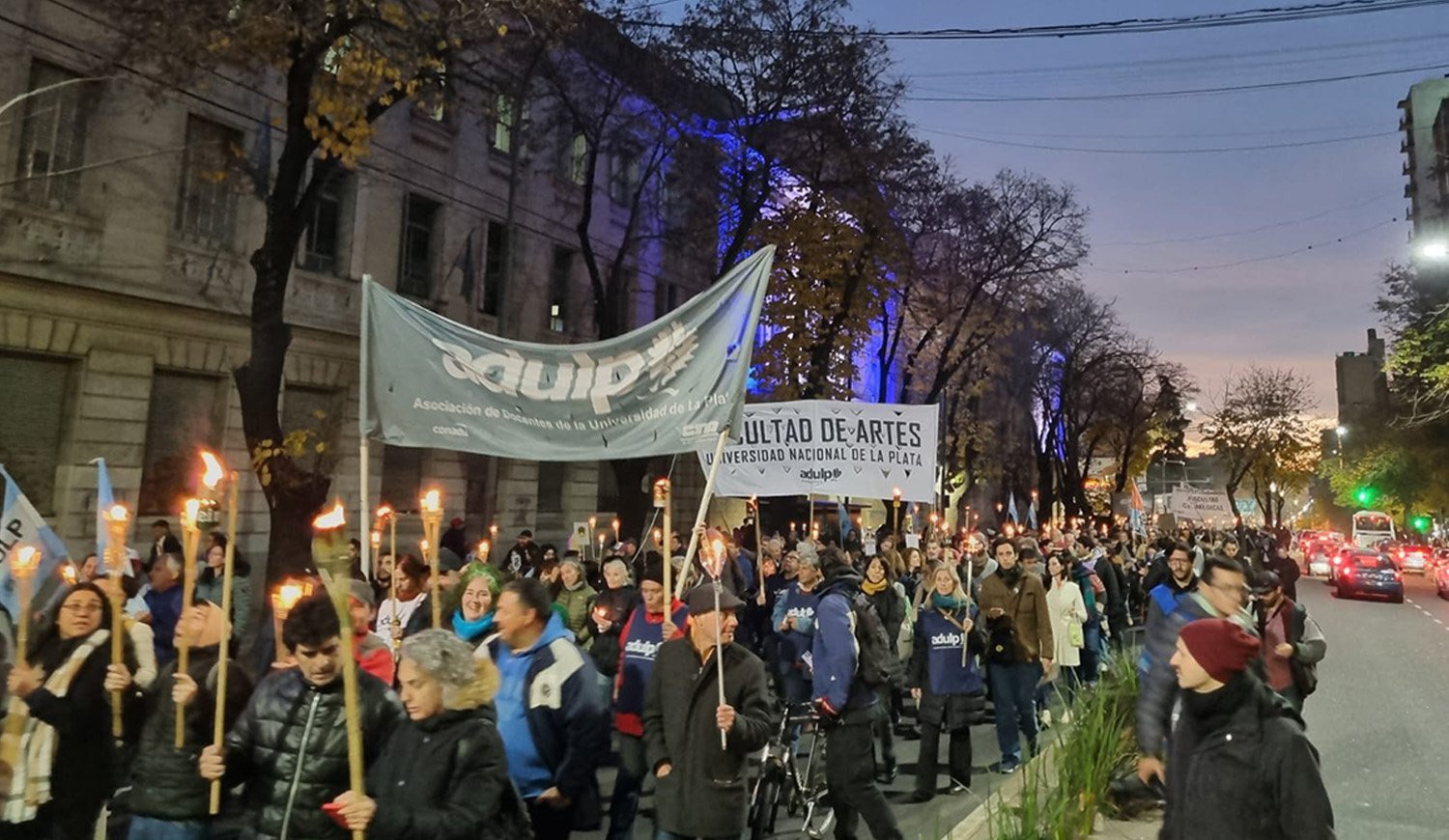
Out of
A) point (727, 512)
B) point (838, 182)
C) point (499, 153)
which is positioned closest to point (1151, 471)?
point (727, 512)

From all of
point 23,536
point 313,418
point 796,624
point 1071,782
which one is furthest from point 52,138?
point 1071,782

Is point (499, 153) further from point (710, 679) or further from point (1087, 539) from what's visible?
point (710, 679)

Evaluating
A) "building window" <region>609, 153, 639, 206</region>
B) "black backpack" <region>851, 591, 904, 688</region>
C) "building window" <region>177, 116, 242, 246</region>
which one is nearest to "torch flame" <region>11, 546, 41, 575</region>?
"black backpack" <region>851, 591, 904, 688</region>

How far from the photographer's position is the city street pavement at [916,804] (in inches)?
266

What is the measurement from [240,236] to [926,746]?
14323mm

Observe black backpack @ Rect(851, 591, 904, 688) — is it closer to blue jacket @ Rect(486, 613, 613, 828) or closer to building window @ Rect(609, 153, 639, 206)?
blue jacket @ Rect(486, 613, 613, 828)

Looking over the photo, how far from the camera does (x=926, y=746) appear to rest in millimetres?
7484

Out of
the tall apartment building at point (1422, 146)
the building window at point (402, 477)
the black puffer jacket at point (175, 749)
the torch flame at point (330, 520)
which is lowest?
the black puffer jacket at point (175, 749)

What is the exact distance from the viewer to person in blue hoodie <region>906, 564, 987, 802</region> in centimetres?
752

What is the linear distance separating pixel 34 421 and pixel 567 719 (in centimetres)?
1288

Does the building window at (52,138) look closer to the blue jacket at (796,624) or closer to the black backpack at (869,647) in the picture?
the blue jacket at (796,624)

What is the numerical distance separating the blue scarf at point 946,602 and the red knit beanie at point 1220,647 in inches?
175

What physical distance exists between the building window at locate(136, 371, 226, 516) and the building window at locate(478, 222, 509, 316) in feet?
24.1

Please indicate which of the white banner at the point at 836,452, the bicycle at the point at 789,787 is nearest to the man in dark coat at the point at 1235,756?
the bicycle at the point at 789,787
